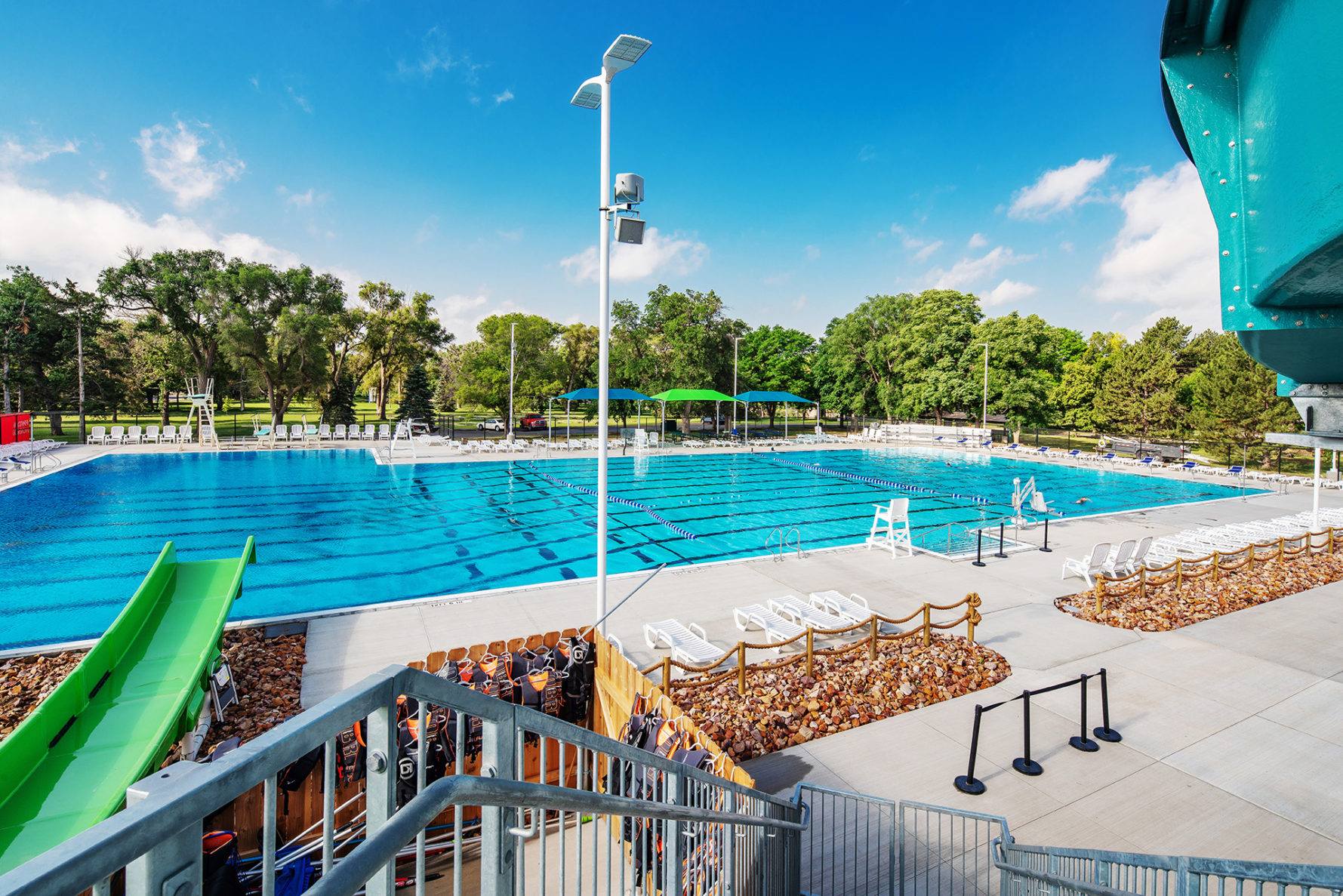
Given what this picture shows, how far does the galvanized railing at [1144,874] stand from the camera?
5.98 feet

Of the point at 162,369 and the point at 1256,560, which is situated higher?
the point at 162,369

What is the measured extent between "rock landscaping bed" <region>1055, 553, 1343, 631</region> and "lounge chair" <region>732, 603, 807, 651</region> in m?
4.46

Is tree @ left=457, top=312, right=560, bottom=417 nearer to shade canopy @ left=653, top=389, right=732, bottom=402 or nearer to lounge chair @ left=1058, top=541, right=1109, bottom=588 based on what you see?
shade canopy @ left=653, top=389, right=732, bottom=402

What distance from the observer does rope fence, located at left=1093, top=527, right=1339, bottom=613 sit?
1007 centimetres

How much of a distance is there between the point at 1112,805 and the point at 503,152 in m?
43.0

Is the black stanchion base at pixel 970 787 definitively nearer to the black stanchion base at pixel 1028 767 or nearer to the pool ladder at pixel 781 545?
the black stanchion base at pixel 1028 767

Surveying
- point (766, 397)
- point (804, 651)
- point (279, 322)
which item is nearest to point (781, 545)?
point (804, 651)

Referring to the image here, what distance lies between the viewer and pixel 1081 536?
568 inches

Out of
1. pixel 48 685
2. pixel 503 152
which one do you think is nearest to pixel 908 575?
pixel 48 685

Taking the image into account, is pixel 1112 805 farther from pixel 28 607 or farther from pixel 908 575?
pixel 28 607

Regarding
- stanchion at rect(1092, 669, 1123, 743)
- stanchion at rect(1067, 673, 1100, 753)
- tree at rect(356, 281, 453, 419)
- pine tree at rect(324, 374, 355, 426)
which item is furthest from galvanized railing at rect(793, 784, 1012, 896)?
tree at rect(356, 281, 453, 419)

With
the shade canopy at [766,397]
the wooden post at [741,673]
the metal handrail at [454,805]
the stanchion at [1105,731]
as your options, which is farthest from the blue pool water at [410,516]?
the metal handrail at [454,805]

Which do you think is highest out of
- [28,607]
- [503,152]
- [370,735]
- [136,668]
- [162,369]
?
[503,152]

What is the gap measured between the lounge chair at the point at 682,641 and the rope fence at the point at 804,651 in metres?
0.14
